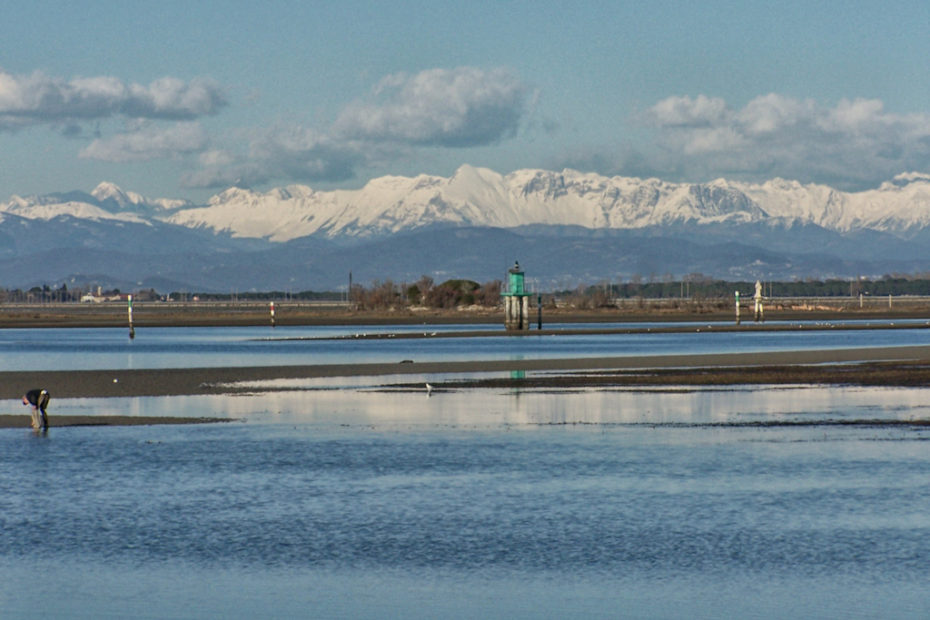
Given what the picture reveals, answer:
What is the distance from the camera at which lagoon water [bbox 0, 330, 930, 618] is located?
47.0ft

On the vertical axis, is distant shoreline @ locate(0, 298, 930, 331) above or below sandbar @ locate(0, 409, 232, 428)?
above

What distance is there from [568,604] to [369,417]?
17.5m

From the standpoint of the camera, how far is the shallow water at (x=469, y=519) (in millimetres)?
14328

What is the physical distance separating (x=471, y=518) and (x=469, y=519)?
3.2 inches

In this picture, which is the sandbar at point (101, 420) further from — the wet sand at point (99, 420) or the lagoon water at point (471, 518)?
the lagoon water at point (471, 518)

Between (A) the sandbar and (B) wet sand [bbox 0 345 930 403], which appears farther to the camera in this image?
(B) wet sand [bbox 0 345 930 403]

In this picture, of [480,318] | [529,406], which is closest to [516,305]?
[480,318]

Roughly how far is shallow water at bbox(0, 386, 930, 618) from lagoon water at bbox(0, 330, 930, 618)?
1.8 inches

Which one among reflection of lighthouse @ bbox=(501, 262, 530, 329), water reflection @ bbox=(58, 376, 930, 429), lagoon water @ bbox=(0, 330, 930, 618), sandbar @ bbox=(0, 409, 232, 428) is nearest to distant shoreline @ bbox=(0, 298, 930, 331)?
reflection of lighthouse @ bbox=(501, 262, 530, 329)

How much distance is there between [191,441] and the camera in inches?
1055

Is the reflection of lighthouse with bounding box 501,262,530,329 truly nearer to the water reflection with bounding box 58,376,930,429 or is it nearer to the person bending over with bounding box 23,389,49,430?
the water reflection with bounding box 58,376,930,429

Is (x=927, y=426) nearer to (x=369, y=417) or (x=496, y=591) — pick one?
(x=369, y=417)

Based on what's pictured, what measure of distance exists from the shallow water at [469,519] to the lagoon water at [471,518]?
45 millimetres

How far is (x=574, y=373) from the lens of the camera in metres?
45.8
